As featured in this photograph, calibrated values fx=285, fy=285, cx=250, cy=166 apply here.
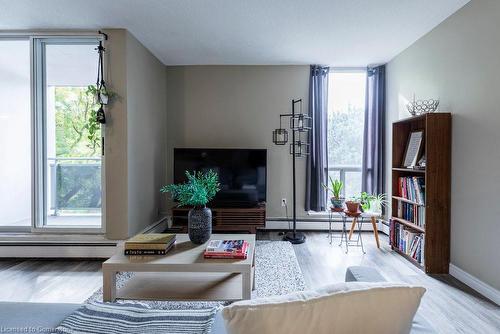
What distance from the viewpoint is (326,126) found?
13.8 feet

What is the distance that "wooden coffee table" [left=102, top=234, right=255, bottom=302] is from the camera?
1.79m

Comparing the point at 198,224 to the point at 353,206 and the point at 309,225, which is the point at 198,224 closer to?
the point at 353,206

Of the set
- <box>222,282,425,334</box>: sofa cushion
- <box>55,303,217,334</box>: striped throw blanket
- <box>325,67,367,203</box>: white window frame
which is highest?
<box>325,67,367,203</box>: white window frame

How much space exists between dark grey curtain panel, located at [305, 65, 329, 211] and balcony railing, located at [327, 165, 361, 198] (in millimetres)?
225

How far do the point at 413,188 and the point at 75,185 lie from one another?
3.72 meters

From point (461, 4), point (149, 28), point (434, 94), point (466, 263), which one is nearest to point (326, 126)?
point (434, 94)

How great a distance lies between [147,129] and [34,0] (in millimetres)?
1621

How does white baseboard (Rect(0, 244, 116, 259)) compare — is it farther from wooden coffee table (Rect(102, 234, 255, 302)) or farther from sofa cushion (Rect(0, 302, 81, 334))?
sofa cushion (Rect(0, 302, 81, 334))

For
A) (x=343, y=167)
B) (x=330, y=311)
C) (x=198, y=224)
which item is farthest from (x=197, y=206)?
(x=343, y=167)

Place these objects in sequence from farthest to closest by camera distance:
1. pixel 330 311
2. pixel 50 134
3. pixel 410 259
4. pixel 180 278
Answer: pixel 50 134 → pixel 410 259 → pixel 180 278 → pixel 330 311

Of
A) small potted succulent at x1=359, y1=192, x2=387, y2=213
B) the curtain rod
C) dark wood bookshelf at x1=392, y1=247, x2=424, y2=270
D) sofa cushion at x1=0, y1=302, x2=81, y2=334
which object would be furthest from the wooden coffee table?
the curtain rod

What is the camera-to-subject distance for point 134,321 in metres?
1.02

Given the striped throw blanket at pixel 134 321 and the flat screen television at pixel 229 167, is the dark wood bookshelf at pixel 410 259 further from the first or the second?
the striped throw blanket at pixel 134 321

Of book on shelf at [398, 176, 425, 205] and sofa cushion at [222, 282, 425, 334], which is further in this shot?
book on shelf at [398, 176, 425, 205]
